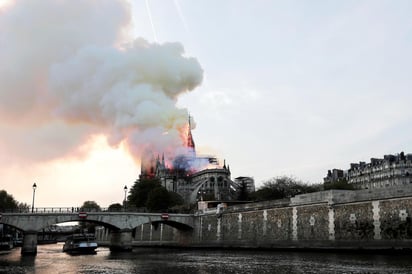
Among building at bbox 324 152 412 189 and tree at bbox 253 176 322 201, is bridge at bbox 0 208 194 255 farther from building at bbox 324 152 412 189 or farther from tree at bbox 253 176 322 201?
building at bbox 324 152 412 189

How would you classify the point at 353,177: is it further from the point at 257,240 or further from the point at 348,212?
the point at 348,212

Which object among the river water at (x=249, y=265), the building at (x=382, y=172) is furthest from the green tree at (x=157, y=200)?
the river water at (x=249, y=265)

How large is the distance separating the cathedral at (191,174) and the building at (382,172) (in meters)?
36.4

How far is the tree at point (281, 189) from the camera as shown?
78.1 metres

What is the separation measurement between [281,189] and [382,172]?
33277 mm

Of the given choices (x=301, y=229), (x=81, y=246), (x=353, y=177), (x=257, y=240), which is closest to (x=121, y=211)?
(x=81, y=246)

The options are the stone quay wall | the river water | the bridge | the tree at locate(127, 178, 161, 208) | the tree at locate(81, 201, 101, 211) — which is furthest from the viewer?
the tree at locate(127, 178, 161, 208)

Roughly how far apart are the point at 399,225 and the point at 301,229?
11.5 meters

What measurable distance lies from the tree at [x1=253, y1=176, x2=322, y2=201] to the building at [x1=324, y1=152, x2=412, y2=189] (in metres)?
19.1

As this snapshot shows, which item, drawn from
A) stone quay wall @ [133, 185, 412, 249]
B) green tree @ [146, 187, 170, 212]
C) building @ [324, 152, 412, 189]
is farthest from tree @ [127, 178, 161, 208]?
building @ [324, 152, 412, 189]

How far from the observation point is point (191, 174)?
155375 millimetres

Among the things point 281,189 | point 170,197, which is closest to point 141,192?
point 170,197

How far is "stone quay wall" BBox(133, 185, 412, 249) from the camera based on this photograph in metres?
33.9

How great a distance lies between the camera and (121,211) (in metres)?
61.6
